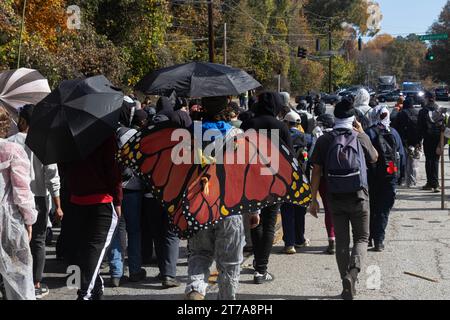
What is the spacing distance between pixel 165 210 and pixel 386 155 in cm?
320

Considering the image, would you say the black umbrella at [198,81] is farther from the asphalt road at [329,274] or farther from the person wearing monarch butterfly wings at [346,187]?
the asphalt road at [329,274]

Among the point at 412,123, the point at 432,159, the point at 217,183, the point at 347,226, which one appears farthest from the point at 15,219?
the point at 432,159

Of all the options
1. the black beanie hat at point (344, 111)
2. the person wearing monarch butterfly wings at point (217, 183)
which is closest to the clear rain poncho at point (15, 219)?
the person wearing monarch butterfly wings at point (217, 183)

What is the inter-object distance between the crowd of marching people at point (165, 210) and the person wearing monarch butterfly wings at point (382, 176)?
12 mm

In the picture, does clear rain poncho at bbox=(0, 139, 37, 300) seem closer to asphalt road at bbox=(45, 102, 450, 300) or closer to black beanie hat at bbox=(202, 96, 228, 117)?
asphalt road at bbox=(45, 102, 450, 300)

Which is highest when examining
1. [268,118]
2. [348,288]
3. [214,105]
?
[214,105]

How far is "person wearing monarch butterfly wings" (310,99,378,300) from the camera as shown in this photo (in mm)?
6207

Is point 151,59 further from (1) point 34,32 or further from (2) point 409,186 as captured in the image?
(2) point 409,186

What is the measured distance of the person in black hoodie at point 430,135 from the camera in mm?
12633

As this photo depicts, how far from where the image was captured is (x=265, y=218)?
6953 millimetres

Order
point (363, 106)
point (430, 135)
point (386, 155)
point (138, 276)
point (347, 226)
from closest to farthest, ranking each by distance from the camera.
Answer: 1. point (347, 226)
2. point (138, 276)
3. point (386, 155)
4. point (363, 106)
5. point (430, 135)

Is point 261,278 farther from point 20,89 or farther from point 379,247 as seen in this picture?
point 20,89

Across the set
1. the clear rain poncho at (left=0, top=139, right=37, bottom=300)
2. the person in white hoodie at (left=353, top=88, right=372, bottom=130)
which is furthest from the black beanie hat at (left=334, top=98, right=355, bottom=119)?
the person in white hoodie at (left=353, top=88, right=372, bottom=130)

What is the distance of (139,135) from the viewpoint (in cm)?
561
